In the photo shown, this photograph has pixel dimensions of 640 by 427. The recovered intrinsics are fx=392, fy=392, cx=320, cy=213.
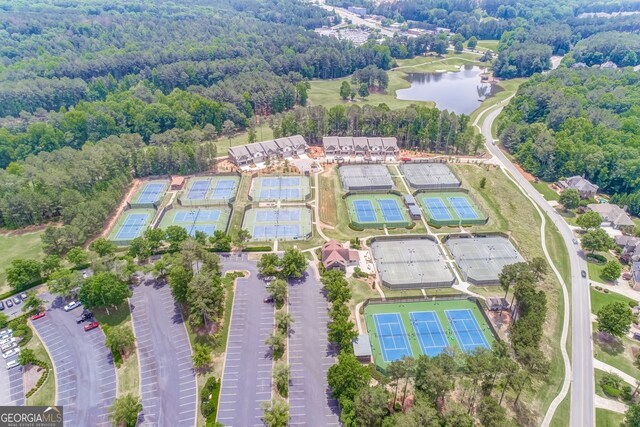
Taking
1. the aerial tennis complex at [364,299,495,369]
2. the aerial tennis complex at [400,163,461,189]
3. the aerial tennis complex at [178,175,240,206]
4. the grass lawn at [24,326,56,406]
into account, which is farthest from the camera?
the aerial tennis complex at [400,163,461,189]

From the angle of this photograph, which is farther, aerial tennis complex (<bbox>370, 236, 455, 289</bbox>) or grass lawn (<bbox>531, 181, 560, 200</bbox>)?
grass lawn (<bbox>531, 181, 560, 200</bbox>)

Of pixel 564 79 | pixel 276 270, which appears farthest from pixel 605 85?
pixel 276 270

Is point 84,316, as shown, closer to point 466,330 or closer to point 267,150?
point 466,330

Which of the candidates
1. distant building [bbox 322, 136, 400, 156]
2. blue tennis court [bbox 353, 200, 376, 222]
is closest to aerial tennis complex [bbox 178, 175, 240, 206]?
distant building [bbox 322, 136, 400, 156]

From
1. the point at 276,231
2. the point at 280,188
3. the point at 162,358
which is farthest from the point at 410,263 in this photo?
the point at 162,358

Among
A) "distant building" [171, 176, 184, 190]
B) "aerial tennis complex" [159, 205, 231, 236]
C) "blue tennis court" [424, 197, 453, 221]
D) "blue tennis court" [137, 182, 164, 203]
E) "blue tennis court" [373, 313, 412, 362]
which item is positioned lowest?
"blue tennis court" [373, 313, 412, 362]

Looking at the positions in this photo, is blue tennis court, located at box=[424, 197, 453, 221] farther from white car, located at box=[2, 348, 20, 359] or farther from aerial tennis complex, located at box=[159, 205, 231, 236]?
white car, located at box=[2, 348, 20, 359]

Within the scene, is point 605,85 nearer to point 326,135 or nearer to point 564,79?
point 564,79
